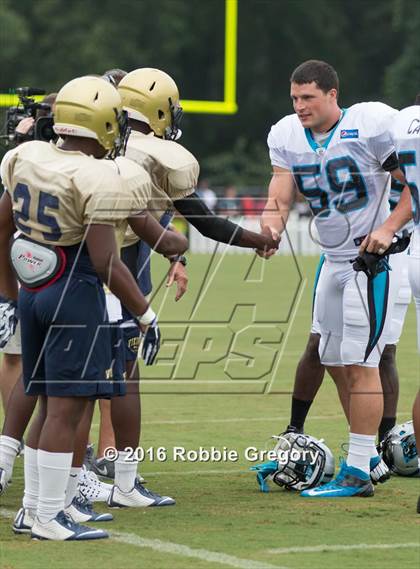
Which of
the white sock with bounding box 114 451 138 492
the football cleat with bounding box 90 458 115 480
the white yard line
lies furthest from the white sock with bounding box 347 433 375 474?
the white yard line

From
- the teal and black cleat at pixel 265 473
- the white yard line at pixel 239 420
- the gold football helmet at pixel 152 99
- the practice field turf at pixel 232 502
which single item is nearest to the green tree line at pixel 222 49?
the practice field turf at pixel 232 502

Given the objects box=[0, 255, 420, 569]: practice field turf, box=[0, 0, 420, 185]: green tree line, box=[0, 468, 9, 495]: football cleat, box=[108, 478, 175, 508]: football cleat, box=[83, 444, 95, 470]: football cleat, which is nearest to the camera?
box=[0, 255, 420, 569]: practice field turf

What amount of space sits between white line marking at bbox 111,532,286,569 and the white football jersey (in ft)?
5.72

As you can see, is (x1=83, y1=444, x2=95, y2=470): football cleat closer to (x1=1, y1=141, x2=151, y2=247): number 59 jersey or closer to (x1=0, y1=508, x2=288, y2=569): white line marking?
(x1=0, y1=508, x2=288, y2=569): white line marking

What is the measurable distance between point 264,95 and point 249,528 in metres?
39.5

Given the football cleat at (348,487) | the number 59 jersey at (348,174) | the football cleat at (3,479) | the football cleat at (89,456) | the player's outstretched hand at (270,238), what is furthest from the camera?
the football cleat at (89,456)

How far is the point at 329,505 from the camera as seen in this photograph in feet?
20.0

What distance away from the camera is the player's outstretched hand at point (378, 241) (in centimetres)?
612

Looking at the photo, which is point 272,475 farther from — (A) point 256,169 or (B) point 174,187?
(A) point 256,169

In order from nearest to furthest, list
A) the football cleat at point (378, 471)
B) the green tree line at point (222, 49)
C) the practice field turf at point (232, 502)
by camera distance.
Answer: the practice field turf at point (232, 502)
the football cleat at point (378, 471)
the green tree line at point (222, 49)

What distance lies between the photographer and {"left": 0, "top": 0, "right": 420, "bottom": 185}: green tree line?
40.5m

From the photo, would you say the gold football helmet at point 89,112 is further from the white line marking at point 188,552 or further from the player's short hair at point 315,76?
the white line marking at point 188,552

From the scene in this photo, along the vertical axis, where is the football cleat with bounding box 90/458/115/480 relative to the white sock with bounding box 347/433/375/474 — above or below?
below

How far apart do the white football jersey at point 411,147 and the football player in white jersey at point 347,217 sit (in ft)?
1.21
